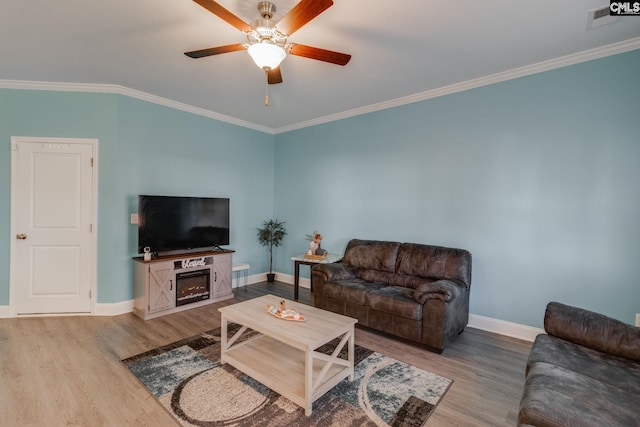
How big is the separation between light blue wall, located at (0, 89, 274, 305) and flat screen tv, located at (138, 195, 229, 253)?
34cm

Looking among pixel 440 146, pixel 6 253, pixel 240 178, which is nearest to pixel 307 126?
pixel 240 178

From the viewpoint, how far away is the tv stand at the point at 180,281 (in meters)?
3.73

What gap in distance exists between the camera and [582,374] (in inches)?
68.3

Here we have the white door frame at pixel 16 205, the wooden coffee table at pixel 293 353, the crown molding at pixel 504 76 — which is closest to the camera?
the wooden coffee table at pixel 293 353

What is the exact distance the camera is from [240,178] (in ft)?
17.5

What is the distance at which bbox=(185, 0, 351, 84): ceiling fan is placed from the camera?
5.85 feet

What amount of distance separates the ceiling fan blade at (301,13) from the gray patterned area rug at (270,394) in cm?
262

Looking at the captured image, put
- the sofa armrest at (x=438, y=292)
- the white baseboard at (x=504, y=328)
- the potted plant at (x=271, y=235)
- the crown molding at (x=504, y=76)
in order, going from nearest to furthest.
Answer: the crown molding at (x=504, y=76)
the sofa armrest at (x=438, y=292)
the white baseboard at (x=504, y=328)
the potted plant at (x=271, y=235)

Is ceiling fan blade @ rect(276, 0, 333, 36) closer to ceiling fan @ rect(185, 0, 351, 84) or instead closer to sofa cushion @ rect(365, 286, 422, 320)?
ceiling fan @ rect(185, 0, 351, 84)

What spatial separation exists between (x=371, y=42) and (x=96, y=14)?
229cm

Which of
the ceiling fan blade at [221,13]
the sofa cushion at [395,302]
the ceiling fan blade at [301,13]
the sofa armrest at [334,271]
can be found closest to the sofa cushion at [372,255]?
the sofa armrest at [334,271]

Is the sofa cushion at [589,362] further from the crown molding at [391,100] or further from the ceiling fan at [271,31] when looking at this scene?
the crown molding at [391,100]

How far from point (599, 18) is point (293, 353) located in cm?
371

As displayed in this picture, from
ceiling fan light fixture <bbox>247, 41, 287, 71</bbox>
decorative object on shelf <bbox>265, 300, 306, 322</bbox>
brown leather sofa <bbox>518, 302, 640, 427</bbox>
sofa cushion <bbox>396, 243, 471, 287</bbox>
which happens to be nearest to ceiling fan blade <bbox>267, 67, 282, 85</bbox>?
ceiling fan light fixture <bbox>247, 41, 287, 71</bbox>
